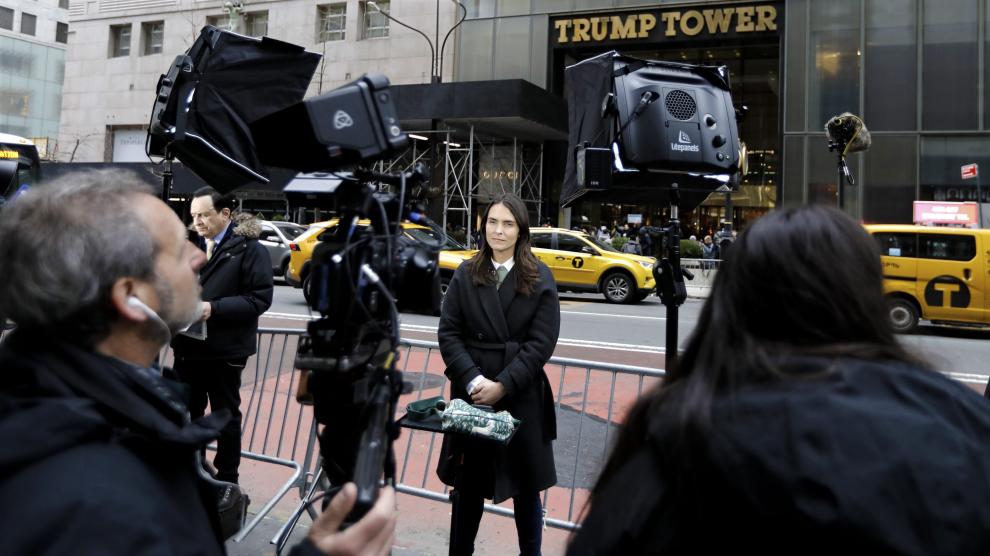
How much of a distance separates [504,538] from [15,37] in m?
60.7

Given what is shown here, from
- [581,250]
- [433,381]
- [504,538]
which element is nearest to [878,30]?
[581,250]

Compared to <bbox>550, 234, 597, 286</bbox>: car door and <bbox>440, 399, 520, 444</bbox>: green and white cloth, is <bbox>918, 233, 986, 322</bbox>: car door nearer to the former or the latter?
<bbox>550, 234, 597, 286</bbox>: car door

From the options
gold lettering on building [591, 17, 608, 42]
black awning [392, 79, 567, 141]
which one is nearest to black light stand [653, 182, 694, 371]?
black awning [392, 79, 567, 141]

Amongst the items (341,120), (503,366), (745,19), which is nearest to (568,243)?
(745,19)

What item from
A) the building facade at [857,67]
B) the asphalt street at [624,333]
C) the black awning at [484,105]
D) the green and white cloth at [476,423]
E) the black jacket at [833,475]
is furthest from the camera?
the black awning at [484,105]

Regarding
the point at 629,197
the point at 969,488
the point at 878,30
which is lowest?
the point at 969,488

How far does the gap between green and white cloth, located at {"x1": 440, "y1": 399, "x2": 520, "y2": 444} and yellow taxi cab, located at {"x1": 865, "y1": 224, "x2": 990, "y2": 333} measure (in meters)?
11.6

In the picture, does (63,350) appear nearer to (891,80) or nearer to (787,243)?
(787,243)

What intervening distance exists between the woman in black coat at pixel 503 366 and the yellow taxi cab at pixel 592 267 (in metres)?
13.1

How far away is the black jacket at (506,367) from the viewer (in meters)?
3.29

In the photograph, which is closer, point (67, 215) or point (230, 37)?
point (67, 215)

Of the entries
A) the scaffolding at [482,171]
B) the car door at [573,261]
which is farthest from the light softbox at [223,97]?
the scaffolding at [482,171]

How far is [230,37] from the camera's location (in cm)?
347

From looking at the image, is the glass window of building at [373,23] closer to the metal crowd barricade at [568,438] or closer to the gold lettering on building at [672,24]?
the gold lettering on building at [672,24]
